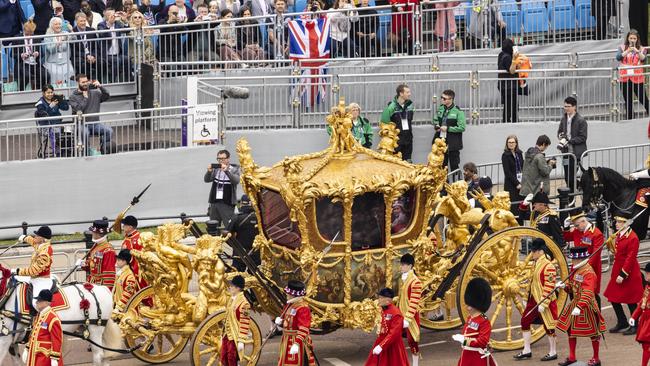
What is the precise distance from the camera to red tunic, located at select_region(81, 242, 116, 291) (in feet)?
74.7

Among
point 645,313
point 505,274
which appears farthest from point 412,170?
point 645,313

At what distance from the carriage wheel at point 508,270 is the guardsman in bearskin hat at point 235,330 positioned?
3.09m

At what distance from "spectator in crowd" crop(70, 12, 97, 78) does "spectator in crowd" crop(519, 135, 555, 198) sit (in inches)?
318

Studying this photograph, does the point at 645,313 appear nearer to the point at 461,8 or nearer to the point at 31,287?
the point at 31,287

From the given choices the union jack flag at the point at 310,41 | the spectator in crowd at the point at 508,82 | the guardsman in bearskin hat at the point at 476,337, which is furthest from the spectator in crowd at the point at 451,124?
the guardsman in bearskin hat at the point at 476,337

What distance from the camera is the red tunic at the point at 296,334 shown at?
1966cm

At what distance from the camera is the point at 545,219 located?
23.7 metres

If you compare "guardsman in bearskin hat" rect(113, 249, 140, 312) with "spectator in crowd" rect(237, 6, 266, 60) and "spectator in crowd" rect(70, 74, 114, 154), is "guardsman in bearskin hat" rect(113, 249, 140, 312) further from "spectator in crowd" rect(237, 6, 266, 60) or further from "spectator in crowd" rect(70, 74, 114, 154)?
"spectator in crowd" rect(237, 6, 266, 60)

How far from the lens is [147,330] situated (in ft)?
67.5

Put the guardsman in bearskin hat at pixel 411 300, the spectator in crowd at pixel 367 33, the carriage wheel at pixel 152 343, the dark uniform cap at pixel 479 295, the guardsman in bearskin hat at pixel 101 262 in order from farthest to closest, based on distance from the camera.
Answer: the spectator in crowd at pixel 367 33 < the guardsman in bearskin hat at pixel 101 262 < the carriage wheel at pixel 152 343 < the guardsman in bearskin hat at pixel 411 300 < the dark uniform cap at pixel 479 295

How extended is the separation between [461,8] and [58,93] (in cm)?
762

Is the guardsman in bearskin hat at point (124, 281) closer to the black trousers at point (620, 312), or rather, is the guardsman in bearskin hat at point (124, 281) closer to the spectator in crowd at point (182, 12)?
the black trousers at point (620, 312)

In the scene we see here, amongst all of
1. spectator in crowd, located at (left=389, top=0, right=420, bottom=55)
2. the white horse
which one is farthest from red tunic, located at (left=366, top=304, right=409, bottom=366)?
spectator in crowd, located at (left=389, top=0, right=420, bottom=55)

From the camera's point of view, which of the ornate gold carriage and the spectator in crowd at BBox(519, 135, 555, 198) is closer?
the ornate gold carriage
